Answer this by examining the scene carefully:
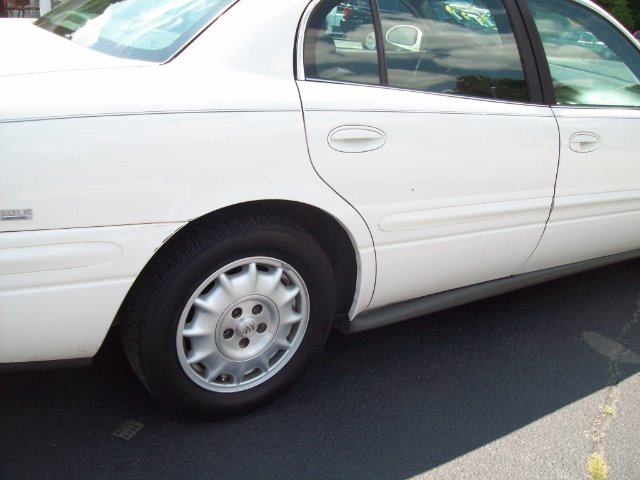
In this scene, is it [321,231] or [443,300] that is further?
[443,300]

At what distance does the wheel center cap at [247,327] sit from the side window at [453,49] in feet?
3.35

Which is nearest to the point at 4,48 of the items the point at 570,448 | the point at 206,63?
the point at 206,63

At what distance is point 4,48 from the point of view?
2271mm

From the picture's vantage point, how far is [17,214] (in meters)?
1.83

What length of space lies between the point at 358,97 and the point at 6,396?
1738 mm

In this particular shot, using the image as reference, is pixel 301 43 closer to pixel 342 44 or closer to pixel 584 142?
pixel 342 44

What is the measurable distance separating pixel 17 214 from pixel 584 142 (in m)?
2.33

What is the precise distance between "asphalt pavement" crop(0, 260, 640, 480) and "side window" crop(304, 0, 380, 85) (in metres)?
1.28

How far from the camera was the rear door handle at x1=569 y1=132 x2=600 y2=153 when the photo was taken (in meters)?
2.93

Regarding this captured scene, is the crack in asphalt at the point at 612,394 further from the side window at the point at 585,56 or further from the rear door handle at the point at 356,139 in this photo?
the rear door handle at the point at 356,139

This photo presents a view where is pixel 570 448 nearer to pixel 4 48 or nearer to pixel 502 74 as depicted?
pixel 502 74

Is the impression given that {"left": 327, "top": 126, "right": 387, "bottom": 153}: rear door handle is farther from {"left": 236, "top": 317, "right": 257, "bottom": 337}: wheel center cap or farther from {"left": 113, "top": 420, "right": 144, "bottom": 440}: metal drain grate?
{"left": 113, "top": 420, "right": 144, "bottom": 440}: metal drain grate

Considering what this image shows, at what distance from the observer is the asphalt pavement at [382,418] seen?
2.34 metres

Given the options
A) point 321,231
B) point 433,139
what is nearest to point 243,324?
point 321,231
